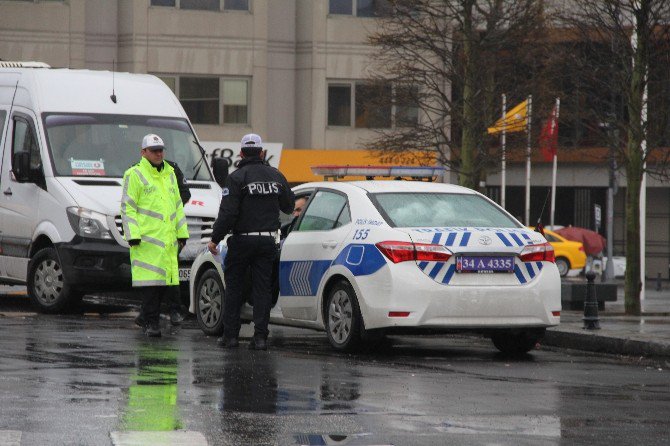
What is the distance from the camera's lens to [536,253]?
1336 centimetres

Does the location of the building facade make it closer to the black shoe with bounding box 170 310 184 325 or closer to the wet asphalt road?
the black shoe with bounding box 170 310 184 325

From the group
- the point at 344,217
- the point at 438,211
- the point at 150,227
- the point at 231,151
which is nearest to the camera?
the point at 438,211

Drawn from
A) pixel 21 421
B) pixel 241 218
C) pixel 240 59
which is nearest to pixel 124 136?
pixel 241 218

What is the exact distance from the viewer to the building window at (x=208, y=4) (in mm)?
45438

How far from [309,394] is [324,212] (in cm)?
419

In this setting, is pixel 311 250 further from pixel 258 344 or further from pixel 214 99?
pixel 214 99

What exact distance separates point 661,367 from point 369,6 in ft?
115

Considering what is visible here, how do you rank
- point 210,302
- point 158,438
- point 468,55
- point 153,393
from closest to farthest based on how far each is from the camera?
point 158,438, point 153,393, point 210,302, point 468,55

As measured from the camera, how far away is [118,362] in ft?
39.1

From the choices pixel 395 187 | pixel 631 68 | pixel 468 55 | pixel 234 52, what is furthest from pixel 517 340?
pixel 234 52

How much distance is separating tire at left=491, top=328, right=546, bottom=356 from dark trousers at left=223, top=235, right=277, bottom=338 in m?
1.98

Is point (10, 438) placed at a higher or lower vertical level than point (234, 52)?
lower

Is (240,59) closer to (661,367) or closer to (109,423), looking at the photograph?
(661,367)

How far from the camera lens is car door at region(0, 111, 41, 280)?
1817 centimetres
